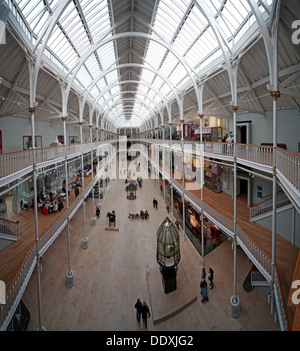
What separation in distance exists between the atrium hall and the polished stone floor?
0.24 feet

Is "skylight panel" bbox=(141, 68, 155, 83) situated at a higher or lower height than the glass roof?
higher

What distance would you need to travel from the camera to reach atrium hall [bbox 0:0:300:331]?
27.0 feet

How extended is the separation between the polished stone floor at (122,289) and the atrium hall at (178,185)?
2.9 inches

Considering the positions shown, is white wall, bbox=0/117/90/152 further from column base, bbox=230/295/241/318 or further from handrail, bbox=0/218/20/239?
column base, bbox=230/295/241/318

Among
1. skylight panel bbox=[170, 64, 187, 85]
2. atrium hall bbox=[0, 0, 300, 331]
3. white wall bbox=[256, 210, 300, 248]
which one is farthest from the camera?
skylight panel bbox=[170, 64, 187, 85]

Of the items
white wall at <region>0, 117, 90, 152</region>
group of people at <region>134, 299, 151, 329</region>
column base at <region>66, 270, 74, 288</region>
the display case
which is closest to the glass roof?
white wall at <region>0, 117, 90, 152</region>

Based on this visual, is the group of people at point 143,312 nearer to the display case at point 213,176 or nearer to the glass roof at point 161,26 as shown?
the display case at point 213,176

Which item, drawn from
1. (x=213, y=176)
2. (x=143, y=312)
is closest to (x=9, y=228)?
(x=143, y=312)

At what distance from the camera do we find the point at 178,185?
21.5 metres

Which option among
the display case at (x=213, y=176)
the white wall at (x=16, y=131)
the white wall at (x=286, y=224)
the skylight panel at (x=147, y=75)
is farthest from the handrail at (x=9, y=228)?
the skylight panel at (x=147, y=75)

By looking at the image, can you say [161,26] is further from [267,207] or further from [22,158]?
[267,207]

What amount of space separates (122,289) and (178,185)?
1165cm

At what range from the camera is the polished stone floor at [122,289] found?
33.5 feet
